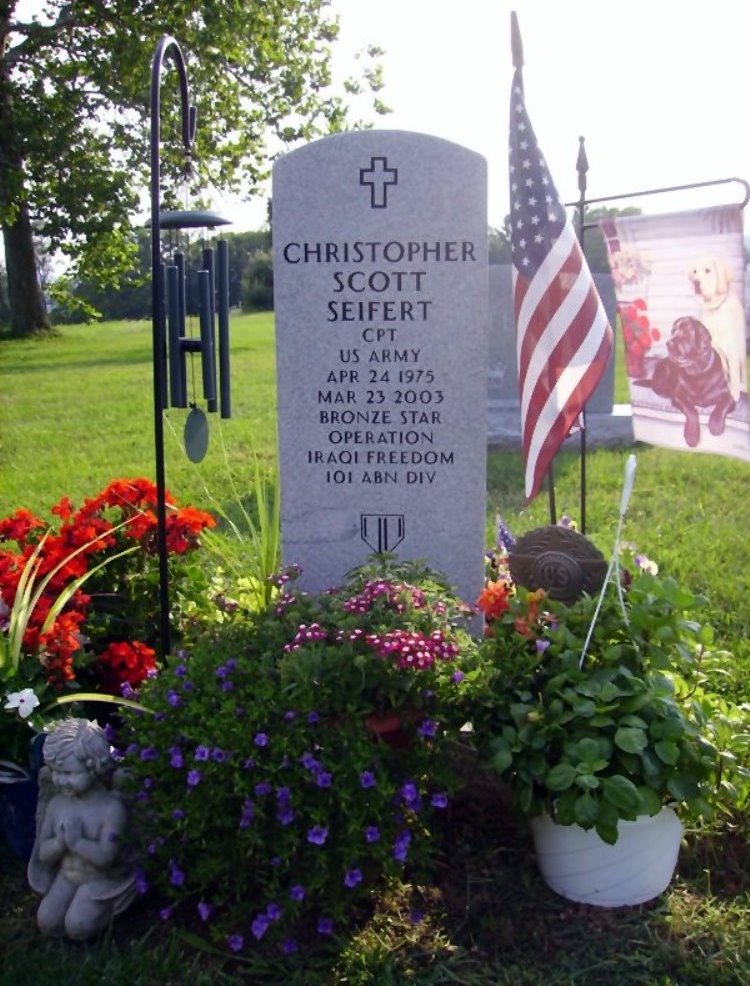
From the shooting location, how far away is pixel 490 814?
3.38 meters

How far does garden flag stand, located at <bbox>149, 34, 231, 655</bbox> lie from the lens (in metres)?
3.48

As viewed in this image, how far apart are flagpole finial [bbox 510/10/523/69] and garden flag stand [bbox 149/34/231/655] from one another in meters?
1.26

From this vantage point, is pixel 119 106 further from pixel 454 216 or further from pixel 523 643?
pixel 523 643

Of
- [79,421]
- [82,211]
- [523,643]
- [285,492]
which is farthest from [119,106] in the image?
[523,643]

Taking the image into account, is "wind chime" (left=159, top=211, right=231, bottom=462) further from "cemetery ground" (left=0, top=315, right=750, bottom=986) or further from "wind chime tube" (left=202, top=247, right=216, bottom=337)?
"cemetery ground" (left=0, top=315, right=750, bottom=986)

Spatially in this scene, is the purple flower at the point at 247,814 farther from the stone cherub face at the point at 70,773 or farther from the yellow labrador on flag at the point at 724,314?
the yellow labrador on flag at the point at 724,314

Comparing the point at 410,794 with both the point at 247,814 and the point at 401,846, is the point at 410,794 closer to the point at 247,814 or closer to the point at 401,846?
the point at 401,846

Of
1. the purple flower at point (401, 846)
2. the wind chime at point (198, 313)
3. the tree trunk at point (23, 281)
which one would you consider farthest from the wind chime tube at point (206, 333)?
the tree trunk at point (23, 281)

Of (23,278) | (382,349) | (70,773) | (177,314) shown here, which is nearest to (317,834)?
(70,773)

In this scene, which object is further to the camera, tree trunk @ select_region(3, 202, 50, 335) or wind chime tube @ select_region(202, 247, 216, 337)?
tree trunk @ select_region(3, 202, 50, 335)

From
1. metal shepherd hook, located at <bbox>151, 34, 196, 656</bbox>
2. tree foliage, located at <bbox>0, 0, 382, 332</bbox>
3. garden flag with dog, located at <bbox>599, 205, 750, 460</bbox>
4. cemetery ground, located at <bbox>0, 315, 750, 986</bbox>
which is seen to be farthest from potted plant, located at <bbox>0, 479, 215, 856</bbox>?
tree foliage, located at <bbox>0, 0, 382, 332</bbox>

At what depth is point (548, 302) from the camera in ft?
12.8

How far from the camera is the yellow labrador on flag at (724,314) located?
3955 mm

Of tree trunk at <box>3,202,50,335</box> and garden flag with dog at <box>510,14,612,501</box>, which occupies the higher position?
tree trunk at <box>3,202,50,335</box>
